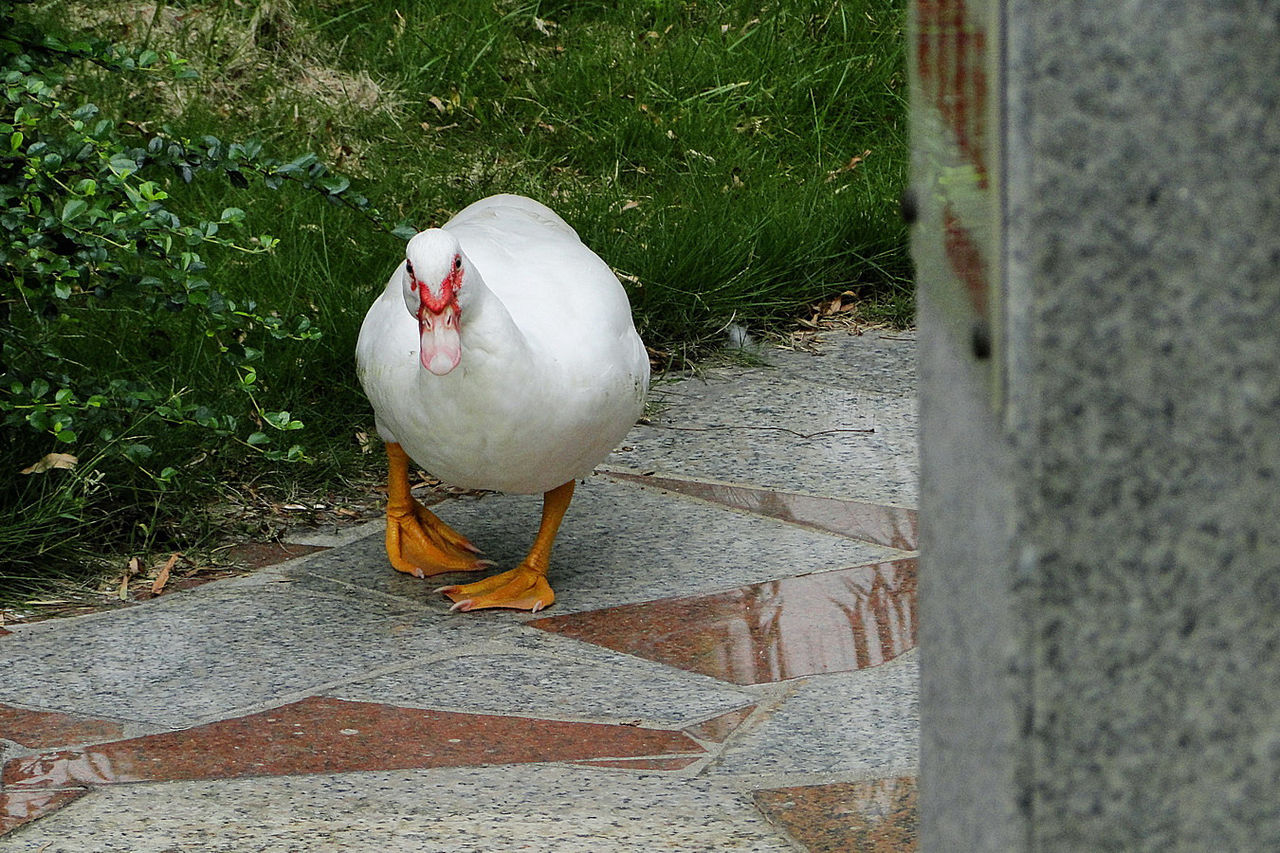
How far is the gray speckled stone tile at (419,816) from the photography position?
2209 millimetres

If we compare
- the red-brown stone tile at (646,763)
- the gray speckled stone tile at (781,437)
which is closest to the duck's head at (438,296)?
the red-brown stone tile at (646,763)

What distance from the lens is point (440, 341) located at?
2918 mm

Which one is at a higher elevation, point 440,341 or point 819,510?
point 440,341

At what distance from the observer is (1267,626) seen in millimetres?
1071

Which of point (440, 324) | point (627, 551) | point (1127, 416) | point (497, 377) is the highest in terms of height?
point (1127, 416)

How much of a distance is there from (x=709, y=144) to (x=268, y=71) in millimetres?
1855

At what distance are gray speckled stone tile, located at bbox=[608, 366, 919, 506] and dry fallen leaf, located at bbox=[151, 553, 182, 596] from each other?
3.95 ft

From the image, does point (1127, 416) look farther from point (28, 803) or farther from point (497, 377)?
point (497, 377)

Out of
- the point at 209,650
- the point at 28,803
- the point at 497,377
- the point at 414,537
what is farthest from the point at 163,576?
the point at 28,803

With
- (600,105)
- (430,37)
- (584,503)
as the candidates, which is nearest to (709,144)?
(600,105)

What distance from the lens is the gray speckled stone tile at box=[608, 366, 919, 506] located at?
13.0 ft

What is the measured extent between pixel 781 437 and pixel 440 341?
1.56 meters

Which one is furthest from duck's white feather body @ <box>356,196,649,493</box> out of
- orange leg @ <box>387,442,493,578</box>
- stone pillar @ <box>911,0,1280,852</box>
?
stone pillar @ <box>911,0,1280,852</box>

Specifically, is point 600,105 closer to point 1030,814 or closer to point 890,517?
point 890,517
